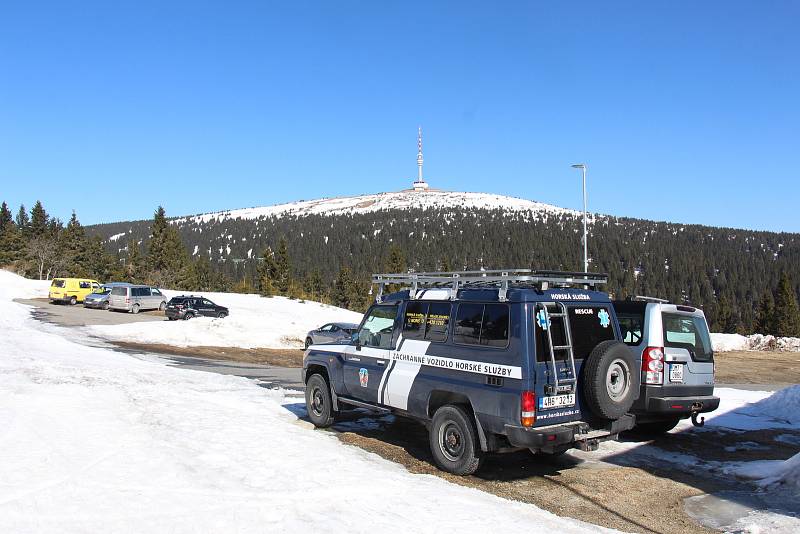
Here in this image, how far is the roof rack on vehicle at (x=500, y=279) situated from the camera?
22.8ft

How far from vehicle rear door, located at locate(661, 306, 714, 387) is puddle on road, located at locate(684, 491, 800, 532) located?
215 centimetres

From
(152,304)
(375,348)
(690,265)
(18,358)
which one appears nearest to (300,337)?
(152,304)

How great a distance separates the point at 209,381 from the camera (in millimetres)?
13648

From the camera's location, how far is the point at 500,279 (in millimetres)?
7016

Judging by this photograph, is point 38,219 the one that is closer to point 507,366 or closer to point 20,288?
point 20,288

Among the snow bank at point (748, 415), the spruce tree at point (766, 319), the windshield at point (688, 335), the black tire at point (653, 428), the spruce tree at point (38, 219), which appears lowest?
the spruce tree at point (766, 319)

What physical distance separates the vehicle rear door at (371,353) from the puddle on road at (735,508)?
13.3 feet

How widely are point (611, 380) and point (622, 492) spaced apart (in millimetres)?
1253

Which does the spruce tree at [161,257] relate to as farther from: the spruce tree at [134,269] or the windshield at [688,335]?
the windshield at [688,335]

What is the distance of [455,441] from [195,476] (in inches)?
116

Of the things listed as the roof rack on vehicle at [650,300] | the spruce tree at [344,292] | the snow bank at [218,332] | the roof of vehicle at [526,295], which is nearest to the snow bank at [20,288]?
the snow bank at [218,332]

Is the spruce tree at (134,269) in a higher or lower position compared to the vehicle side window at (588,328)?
higher

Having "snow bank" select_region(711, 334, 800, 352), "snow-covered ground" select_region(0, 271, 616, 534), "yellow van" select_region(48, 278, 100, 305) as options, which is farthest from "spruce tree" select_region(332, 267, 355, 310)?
"snow-covered ground" select_region(0, 271, 616, 534)

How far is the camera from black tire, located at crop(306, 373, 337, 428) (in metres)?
9.49
